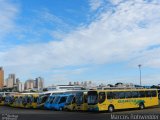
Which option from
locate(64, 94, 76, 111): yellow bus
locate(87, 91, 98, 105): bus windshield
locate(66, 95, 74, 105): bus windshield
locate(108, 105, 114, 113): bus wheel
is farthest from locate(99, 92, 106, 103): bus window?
locate(66, 95, 74, 105): bus windshield

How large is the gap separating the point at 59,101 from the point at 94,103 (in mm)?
9269

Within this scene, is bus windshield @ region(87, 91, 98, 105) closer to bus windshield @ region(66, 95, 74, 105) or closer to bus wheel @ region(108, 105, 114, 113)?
bus wheel @ region(108, 105, 114, 113)

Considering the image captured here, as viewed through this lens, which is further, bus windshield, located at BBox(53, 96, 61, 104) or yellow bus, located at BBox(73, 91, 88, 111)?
bus windshield, located at BBox(53, 96, 61, 104)

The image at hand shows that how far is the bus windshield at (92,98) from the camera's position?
36.0 metres

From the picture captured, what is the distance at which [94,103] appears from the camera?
118 ft

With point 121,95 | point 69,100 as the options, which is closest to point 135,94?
point 121,95

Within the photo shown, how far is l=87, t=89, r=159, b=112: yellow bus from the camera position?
118 feet

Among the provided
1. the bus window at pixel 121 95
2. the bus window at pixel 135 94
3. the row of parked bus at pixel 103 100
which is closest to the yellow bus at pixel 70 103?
the row of parked bus at pixel 103 100

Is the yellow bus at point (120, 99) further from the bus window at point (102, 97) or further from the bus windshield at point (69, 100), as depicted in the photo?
the bus windshield at point (69, 100)

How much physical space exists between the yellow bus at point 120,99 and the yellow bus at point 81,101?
125cm

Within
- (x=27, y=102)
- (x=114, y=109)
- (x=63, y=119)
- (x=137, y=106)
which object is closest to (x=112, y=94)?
(x=114, y=109)

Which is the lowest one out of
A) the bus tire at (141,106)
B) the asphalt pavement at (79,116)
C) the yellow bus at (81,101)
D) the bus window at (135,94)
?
the asphalt pavement at (79,116)

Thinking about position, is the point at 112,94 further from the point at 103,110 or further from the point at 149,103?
the point at 149,103

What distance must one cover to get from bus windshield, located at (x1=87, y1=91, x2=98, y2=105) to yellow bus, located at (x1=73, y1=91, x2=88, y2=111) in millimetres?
1212
